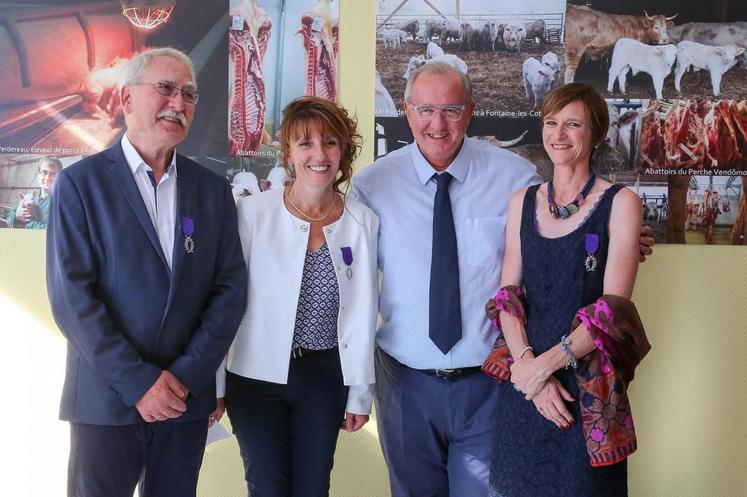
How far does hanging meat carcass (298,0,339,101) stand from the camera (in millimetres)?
3078

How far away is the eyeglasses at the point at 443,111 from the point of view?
7.53 ft

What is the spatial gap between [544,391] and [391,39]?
5.74ft

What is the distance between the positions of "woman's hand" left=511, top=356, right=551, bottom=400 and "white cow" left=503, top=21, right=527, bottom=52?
154 centimetres

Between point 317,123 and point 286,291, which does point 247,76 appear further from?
point 286,291

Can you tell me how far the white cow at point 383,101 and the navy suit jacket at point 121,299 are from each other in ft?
4.01

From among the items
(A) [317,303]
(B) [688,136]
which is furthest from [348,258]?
(B) [688,136]

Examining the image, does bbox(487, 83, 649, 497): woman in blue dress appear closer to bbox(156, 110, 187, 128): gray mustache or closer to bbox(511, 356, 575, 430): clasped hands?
bbox(511, 356, 575, 430): clasped hands

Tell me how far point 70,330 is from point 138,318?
0.18m

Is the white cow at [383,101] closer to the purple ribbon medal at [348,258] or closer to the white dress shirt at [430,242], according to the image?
the white dress shirt at [430,242]

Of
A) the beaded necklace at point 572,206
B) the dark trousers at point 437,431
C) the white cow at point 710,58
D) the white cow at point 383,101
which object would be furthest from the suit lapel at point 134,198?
the white cow at point 710,58

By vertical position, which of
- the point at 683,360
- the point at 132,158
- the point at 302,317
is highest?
the point at 132,158

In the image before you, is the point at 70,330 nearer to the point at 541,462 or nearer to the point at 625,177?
the point at 541,462

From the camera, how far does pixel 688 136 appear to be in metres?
2.95

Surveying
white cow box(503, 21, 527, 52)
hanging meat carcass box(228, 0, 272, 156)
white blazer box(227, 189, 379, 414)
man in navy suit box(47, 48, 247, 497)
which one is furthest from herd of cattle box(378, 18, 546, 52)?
man in navy suit box(47, 48, 247, 497)
